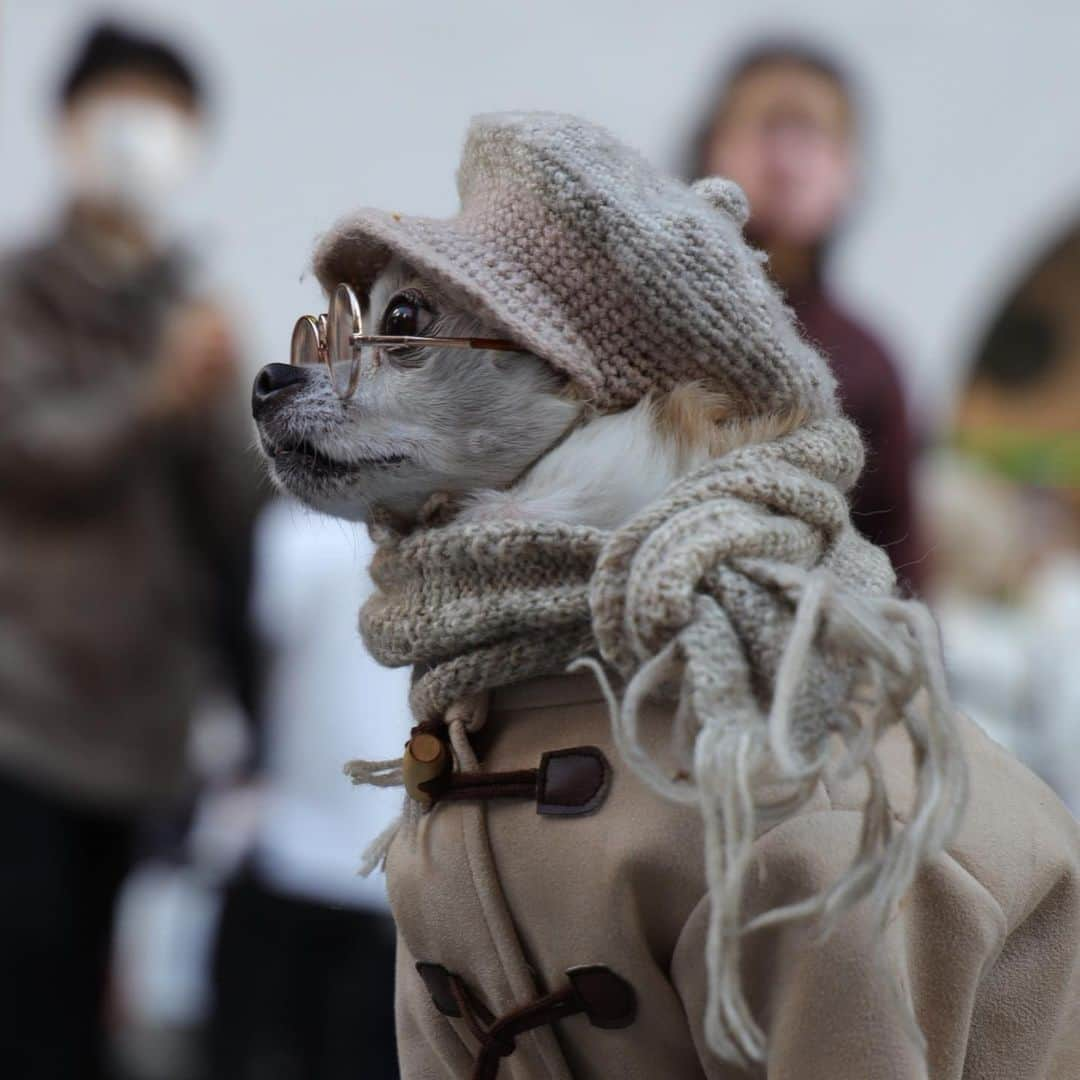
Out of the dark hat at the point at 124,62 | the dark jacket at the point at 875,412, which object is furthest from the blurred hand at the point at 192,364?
the dark jacket at the point at 875,412

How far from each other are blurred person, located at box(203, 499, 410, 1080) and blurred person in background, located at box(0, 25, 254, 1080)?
96 mm

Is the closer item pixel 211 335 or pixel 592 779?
pixel 592 779

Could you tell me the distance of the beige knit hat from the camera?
4.03 feet

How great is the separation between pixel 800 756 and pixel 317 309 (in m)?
2.77

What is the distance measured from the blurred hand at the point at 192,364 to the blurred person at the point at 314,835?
8.6 inches

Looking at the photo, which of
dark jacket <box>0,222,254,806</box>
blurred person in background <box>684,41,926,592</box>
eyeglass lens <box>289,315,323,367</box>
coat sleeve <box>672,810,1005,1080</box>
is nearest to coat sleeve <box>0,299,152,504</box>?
dark jacket <box>0,222,254,806</box>

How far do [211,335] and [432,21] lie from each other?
194cm

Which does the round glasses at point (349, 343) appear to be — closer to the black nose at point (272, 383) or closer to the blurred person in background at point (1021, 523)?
the black nose at point (272, 383)

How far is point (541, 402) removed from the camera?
128cm

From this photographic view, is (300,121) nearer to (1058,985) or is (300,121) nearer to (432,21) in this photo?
(432,21)

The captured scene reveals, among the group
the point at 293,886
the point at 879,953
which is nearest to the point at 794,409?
the point at 879,953

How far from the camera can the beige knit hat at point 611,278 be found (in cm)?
123

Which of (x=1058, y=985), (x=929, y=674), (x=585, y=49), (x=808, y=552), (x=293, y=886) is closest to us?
(x=929, y=674)

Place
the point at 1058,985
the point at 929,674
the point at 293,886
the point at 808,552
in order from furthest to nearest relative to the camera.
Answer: the point at 293,886, the point at 1058,985, the point at 808,552, the point at 929,674
